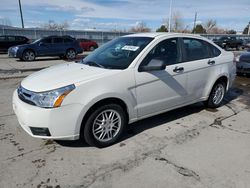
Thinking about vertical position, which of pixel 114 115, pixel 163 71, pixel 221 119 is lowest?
pixel 221 119

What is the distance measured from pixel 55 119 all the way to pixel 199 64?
2.91 metres

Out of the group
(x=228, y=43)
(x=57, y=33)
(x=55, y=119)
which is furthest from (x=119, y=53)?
(x=228, y=43)

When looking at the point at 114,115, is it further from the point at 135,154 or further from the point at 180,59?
the point at 180,59

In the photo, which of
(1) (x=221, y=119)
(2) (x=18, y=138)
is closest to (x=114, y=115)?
(2) (x=18, y=138)

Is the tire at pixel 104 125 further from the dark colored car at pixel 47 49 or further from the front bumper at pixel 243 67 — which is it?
the dark colored car at pixel 47 49

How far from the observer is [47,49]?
15.0 m

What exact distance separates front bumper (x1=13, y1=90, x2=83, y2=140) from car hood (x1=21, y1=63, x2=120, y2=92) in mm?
291

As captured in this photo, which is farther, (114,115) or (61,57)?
(61,57)

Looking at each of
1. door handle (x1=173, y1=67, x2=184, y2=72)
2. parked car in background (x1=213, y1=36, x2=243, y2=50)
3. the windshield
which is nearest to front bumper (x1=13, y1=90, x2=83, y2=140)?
the windshield

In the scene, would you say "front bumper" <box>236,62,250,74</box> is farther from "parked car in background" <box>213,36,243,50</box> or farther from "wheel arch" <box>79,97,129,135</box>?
"parked car in background" <box>213,36,243,50</box>

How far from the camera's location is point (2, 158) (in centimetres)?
310

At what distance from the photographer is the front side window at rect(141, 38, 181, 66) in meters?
3.66

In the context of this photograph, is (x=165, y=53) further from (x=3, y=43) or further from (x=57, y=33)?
(x=57, y=33)

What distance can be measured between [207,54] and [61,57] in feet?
44.4
